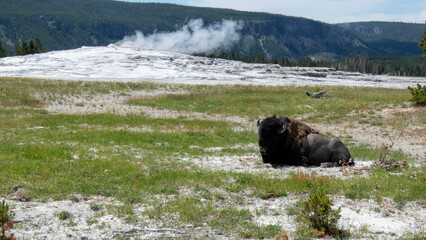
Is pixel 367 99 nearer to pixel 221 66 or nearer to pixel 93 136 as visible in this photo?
pixel 93 136

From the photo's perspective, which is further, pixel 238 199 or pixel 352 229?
pixel 238 199

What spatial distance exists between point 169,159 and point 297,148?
4796 mm

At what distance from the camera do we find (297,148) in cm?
1359

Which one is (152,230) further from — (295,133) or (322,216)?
(295,133)

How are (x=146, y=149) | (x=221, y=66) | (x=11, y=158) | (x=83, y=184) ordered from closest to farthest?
(x=83, y=184) < (x=11, y=158) < (x=146, y=149) < (x=221, y=66)

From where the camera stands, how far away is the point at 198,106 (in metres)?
35.7

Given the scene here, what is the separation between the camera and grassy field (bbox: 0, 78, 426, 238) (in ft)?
29.2

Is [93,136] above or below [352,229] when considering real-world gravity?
below

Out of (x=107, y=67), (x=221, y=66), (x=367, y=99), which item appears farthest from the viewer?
(x=221, y=66)

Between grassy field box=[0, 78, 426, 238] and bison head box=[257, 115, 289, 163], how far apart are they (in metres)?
2.06

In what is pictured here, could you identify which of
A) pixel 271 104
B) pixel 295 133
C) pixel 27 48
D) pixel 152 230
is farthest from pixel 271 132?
pixel 27 48

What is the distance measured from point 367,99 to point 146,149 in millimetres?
29069

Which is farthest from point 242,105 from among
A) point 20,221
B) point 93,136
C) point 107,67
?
point 107,67

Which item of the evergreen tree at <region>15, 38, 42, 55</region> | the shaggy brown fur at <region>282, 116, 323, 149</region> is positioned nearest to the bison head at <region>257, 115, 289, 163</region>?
the shaggy brown fur at <region>282, 116, 323, 149</region>
